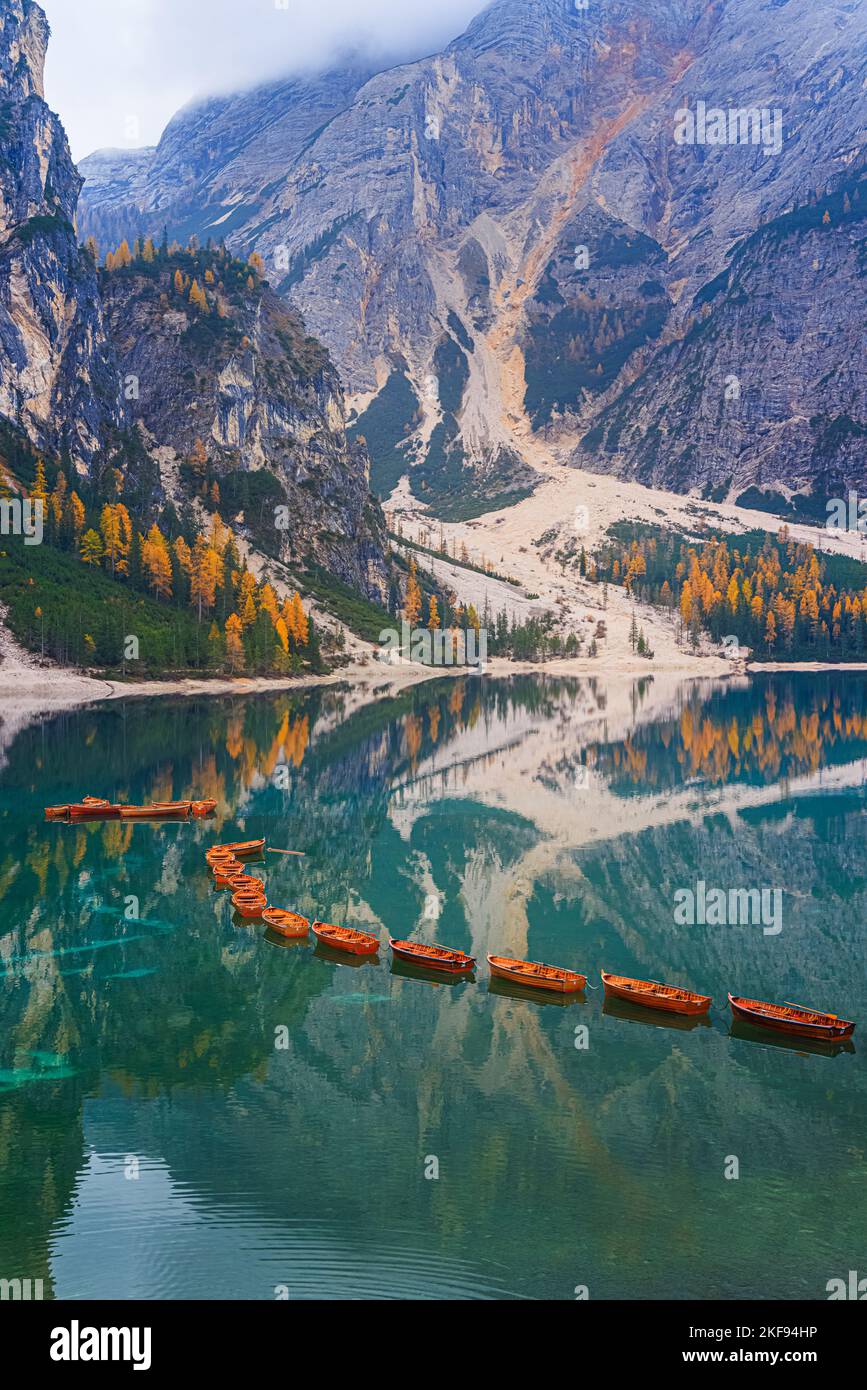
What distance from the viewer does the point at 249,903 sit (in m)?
53.6

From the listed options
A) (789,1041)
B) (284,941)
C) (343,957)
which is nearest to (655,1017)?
(789,1041)

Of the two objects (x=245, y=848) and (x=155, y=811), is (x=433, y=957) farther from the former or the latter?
(x=155, y=811)

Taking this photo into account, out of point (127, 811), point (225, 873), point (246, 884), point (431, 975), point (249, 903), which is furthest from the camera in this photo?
point (127, 811)

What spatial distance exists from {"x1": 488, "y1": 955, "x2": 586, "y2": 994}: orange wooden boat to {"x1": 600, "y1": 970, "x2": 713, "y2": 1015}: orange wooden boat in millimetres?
1203

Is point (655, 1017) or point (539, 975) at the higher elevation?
point (539, 975)

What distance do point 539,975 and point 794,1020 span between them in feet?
31.4

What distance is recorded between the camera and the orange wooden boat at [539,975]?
Answer: 41.6m

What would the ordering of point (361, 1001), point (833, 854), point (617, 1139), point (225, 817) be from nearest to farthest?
point (617, 1139) → point (361, 1001) → point (833, 854) → point (225, 817)

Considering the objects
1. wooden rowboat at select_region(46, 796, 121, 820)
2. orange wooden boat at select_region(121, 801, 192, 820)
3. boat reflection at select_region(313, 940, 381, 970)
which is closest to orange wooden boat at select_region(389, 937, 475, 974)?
boat reflection at select_region(313, 940, 381, 970)

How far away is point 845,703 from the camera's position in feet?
550

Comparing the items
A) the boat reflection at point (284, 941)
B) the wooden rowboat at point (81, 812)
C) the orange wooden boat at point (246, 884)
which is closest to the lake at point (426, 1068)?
the boat reflection at point (284, 941)

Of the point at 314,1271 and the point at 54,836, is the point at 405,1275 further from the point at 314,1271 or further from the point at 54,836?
the point at 54,836
